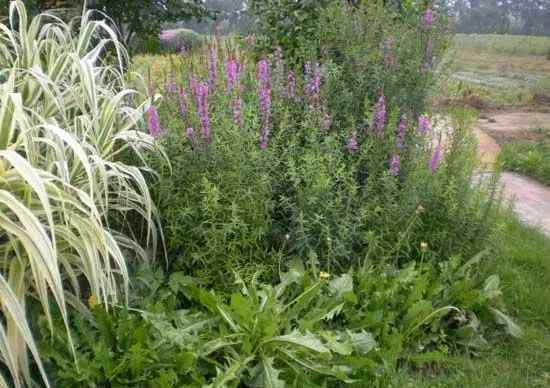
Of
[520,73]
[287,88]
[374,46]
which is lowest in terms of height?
[520,73]

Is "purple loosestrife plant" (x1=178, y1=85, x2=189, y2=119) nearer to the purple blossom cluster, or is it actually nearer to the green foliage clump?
→ the green foliage clump

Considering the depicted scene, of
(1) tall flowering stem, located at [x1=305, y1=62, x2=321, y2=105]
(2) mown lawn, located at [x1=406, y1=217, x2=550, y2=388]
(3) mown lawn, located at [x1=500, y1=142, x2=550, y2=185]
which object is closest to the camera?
(2) mown lawn, located at [x1=406, y1=217, x2=550, y2=388]

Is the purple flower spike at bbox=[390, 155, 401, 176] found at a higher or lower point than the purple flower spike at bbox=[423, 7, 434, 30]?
lower

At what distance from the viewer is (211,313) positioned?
94.5 inches

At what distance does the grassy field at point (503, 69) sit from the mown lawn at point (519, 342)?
3934mm

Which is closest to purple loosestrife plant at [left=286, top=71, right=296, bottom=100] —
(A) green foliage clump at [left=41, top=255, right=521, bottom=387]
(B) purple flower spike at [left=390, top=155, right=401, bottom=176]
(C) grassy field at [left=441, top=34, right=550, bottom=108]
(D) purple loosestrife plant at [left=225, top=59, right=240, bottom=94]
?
(D) purple loosestrife plant at [left=225, top=59, right=240, bottom=94]

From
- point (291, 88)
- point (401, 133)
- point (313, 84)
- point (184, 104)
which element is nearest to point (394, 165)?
point (401, 133)

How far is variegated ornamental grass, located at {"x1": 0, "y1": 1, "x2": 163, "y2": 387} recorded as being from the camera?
5.84 ft

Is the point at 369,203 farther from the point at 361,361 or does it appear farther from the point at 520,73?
the point at 520,73

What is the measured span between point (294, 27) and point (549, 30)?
14047 millimetres

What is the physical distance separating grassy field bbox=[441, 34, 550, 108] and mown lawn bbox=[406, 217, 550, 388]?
12.9 feet

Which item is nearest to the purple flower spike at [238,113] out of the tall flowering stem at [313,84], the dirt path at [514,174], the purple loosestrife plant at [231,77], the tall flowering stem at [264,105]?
the tall flowering stem at [264,105]

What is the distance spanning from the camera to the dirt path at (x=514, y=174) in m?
4.48

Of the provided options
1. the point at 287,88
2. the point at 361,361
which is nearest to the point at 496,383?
the point at 361,361
